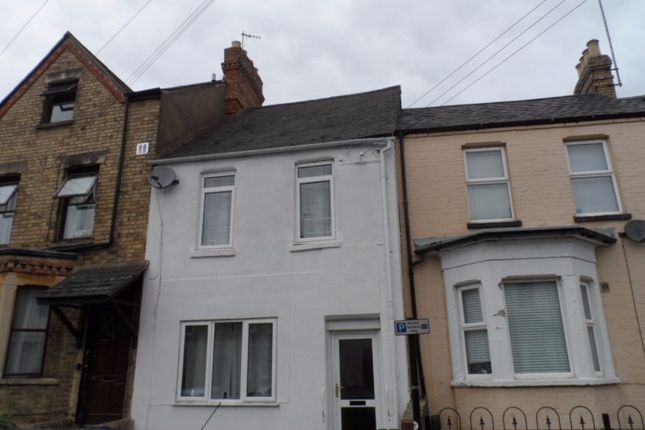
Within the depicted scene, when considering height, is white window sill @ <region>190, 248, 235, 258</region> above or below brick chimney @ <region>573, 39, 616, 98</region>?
below

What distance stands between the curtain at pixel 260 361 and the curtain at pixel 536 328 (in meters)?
4.46

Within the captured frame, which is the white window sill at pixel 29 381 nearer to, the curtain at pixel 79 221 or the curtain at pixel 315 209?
the curtain at pixel 79 221

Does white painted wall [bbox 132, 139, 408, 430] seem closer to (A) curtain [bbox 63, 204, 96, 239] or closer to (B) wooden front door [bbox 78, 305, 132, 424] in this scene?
(B) wooden front door [bbox 78, 305, 132, 424]

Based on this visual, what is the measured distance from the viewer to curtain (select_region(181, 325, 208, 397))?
9977mm

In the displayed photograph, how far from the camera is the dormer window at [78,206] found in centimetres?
1173

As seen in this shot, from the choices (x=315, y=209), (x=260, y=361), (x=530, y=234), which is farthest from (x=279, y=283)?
(x=530, y=234)

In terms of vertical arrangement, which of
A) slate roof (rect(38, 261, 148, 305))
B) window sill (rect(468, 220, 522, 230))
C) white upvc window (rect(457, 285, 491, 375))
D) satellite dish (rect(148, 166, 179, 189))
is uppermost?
satellite dish (rect(148, 166, 179, 189))

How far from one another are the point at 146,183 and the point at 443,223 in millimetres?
6607

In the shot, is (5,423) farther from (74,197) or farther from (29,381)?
(74,197)

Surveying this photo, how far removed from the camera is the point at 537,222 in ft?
32.8

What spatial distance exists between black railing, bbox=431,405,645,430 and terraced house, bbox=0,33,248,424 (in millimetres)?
6470

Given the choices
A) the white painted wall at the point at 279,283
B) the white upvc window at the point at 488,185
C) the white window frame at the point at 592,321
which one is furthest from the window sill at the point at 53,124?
the white window frame at the point at 592,321

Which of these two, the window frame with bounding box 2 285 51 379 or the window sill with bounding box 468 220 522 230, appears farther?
the window frame with bounding box 2 285 51 379

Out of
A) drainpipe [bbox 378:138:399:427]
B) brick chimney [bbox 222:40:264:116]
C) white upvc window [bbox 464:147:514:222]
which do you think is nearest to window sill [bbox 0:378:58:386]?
drainpipe [bbox 378:138:399:427]
